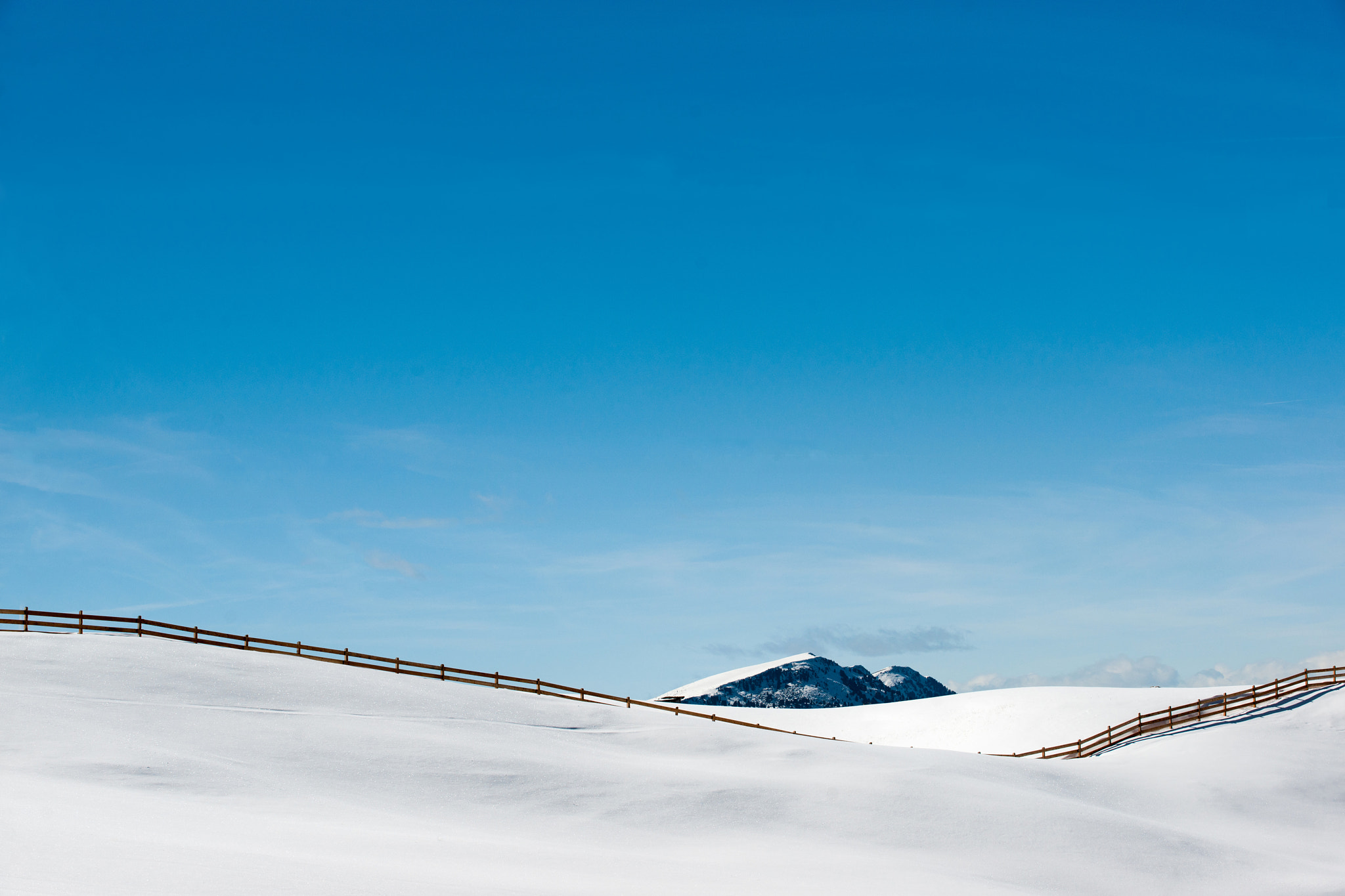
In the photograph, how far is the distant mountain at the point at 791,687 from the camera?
353ft

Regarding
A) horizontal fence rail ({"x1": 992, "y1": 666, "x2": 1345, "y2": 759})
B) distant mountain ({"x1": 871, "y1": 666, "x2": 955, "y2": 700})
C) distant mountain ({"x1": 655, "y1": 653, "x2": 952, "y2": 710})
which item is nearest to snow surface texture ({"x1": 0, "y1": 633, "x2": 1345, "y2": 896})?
horizontal fence rail ({"x1": 992, "y1": 666, "x2": 1345, "y2": 759})

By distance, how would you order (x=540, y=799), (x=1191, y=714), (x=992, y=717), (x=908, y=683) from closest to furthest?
(x=540, y=799), (x=1191, y=714), (x=992, y=717), (x=908, y=683)

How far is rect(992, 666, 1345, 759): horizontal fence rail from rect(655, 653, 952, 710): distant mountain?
59.8 m

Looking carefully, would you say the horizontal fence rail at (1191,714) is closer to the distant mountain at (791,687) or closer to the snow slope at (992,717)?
the snow slope at (992,717)

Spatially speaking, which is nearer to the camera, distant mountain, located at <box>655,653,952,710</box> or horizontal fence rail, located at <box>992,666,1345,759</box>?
horizontal fence rail, located at <box>992,666,1345,759</box>

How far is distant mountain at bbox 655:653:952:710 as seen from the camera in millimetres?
107562

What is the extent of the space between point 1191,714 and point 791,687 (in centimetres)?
7447

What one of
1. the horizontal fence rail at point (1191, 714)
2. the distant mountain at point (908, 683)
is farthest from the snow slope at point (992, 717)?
the distant mountain at point (908, 683)

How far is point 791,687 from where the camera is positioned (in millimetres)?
112875

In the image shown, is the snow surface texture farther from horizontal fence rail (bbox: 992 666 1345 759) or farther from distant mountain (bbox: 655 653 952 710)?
distant mountain (bbox: 655 653 952 710)

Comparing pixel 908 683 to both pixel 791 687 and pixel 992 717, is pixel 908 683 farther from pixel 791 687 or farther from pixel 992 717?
pixel 992 717

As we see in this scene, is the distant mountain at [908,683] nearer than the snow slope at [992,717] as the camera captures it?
No

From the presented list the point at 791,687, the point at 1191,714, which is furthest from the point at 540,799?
the point at 791,687

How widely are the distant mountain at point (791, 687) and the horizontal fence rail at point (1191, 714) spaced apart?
59.8m
